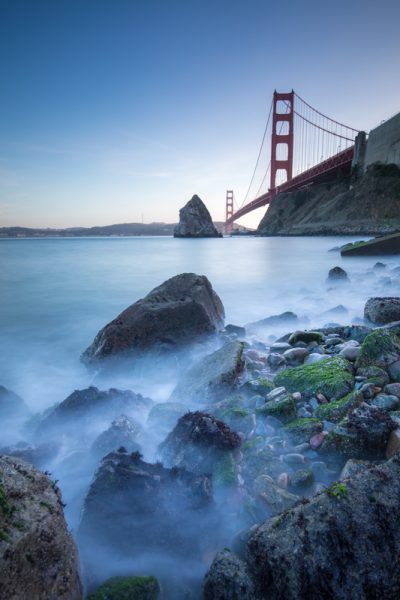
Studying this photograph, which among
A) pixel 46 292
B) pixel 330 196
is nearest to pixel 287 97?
pixel 330 196

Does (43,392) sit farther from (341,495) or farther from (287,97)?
(287,97)

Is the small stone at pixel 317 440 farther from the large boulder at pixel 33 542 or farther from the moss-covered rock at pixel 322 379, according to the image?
the large boulder at pixel 33 542

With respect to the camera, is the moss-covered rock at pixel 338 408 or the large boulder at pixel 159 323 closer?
the moss-covered rock at pixel 338 408

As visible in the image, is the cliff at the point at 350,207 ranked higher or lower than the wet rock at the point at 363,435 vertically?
higher

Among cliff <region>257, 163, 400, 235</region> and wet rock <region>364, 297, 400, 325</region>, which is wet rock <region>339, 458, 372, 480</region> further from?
cliff <region>257, 163, 400, 235</region>

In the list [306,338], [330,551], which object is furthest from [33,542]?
[306,338]

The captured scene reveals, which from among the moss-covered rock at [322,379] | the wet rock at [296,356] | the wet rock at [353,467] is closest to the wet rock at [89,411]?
the moss-covered rock at [322,379]

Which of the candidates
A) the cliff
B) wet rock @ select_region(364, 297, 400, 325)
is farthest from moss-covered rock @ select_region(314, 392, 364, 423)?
the cliff

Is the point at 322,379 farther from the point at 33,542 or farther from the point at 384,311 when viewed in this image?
the point at 384,311
